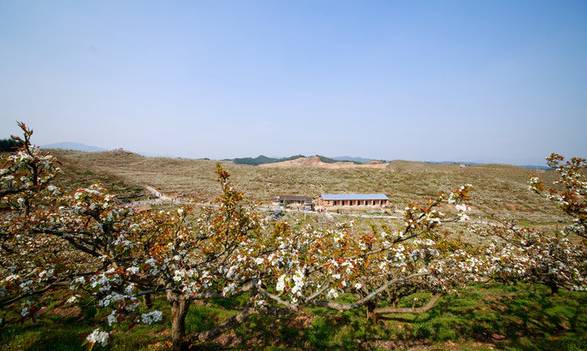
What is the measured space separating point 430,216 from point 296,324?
393 inches

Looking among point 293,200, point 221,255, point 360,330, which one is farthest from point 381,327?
point 293,200

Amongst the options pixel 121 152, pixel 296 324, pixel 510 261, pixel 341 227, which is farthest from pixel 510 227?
pixel 121 152

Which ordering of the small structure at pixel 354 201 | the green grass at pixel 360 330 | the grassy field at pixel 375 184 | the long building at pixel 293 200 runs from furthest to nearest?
the grassy field at pixel 375 184 < the small structure at pixel 354 201 < the long building at pixel 293 200 < the green grass at pixel 360 330

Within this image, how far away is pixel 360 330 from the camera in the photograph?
42.9 ft

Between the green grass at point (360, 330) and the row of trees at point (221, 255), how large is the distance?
50.3 inches

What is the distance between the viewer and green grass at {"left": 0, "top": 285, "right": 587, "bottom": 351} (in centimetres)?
1088

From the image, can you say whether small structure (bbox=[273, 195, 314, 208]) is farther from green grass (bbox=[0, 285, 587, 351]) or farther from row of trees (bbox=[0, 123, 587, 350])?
row of trees (bbox=[0, 123, 587, 350])

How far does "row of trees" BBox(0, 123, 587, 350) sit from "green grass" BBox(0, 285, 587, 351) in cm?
128

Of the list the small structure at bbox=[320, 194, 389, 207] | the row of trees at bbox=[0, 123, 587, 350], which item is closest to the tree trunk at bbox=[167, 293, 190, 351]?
the row of trees at bbox=[0, 123, 587, 350]

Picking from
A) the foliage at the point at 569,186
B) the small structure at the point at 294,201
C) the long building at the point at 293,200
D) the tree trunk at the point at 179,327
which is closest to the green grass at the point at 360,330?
the tree trunk at the point at 179,327

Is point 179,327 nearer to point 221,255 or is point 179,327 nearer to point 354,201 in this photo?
point 221,255

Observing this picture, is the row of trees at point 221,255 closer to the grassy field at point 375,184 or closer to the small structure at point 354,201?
the grassy field at point 375,184

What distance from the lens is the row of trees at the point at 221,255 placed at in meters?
7.25

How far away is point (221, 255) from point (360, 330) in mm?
8259
